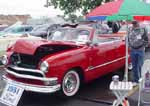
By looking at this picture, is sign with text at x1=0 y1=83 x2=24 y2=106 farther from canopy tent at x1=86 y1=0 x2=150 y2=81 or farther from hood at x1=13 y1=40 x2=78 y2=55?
canopy tent at x1=86 y1=0 x2=150 y2=81

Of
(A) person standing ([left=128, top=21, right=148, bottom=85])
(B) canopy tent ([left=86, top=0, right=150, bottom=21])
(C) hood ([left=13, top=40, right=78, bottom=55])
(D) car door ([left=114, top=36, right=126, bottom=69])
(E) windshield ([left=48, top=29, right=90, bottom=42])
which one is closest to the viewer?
(B) canopy tent ([left=86, top=0, right=150, bottom=21])

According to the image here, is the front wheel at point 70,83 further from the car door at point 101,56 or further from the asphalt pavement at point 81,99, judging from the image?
the car door at point 101,56

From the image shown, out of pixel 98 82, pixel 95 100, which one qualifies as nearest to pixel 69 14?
pixel 98 82

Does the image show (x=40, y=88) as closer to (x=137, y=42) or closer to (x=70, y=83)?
(x=70, y=83)

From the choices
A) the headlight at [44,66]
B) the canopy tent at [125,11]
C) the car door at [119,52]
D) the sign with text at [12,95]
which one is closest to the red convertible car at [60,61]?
the headlight at [44,66]

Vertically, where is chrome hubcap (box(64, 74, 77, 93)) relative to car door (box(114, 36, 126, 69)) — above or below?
below

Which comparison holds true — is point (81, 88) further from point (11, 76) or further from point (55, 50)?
point (11, 76)

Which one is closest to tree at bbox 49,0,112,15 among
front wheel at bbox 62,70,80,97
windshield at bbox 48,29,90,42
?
windshield at bbox 48,29,90,42

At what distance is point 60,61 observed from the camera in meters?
6.54

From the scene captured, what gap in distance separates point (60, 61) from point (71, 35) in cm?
160

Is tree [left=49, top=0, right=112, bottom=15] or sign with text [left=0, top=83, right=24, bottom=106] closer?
sign with text [left=0, top=83, right=24, bottom=106]

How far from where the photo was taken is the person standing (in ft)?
24.5

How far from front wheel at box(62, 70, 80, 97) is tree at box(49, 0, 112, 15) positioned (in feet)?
62.1

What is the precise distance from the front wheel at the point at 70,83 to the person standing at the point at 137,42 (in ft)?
5.11
